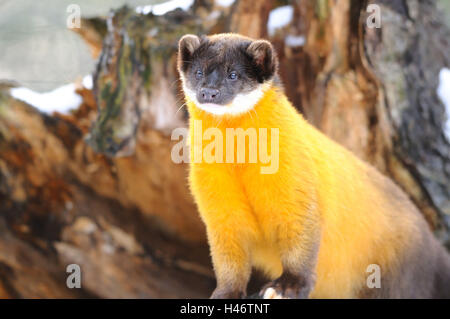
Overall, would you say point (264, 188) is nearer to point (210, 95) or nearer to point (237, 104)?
point (237, 104)

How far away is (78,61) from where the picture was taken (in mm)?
10172

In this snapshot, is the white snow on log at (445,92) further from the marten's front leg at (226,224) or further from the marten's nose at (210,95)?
the marten's nose at (210,95)

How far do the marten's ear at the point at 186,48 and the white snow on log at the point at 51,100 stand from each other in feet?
10.1

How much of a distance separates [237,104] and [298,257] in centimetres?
125

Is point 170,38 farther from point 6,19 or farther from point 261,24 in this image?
point 6,19

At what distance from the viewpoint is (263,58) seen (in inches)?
167

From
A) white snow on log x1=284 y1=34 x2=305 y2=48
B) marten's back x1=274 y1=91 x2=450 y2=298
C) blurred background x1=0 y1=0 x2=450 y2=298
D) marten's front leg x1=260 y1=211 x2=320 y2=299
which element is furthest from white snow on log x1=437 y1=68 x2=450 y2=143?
marten's front leg x1=260 y1=211 x2=320 y2=299

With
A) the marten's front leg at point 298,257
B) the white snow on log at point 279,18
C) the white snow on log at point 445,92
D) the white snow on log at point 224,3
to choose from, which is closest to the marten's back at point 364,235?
the marten's front leg at point 298,257

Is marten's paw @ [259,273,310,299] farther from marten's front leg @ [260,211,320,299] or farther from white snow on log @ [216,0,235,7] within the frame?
white snow on log @ [216,0,235,7]

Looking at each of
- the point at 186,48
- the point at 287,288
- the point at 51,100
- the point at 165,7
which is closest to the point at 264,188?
the point at 287,288

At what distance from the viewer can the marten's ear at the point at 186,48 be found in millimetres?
4332

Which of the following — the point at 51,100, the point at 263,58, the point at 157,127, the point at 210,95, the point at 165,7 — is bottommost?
the point at 210,95

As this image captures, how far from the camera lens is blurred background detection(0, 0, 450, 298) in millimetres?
6340
